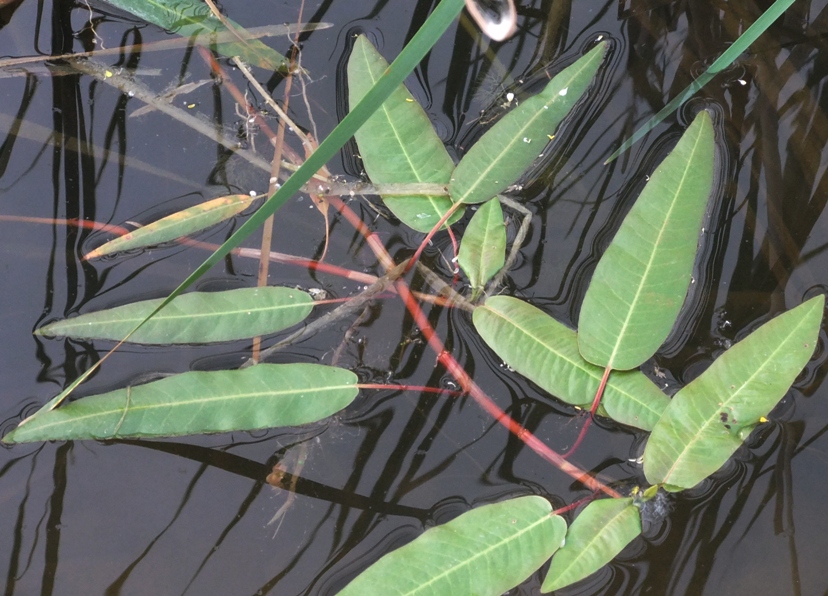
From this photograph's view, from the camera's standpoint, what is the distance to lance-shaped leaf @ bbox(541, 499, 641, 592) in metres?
1.03

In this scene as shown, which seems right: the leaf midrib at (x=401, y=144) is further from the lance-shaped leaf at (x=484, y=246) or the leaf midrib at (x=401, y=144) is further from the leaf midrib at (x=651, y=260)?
the leaf midrib at (x=651, y=260)

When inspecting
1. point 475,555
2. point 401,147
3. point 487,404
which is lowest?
point 475,555

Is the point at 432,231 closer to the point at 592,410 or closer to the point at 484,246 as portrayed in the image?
the point at 484,246

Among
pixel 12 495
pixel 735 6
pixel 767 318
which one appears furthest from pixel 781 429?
pixel 12 495

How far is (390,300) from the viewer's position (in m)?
1.32

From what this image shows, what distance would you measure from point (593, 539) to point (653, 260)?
47 centimetres

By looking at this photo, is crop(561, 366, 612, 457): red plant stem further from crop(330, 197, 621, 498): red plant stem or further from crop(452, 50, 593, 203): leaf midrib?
crop(452, 50, 593, 203): leaf midrib

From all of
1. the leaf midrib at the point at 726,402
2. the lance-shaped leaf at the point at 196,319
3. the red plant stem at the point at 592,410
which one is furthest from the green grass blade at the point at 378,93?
the leaf midrib at the point at 726,402

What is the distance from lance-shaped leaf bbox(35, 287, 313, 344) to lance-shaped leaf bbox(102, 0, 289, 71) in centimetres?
57

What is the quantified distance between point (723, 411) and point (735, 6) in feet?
3.18

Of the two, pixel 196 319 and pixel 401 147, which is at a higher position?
pixel 401 147

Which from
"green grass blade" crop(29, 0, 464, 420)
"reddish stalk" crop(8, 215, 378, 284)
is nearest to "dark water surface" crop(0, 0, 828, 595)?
"reddish stalk" crop(8, 215, 378, 284)

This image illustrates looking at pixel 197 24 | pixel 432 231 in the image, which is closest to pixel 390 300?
pixel 432 231

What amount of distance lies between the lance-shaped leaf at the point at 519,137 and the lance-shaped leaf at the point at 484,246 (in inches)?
1.8
